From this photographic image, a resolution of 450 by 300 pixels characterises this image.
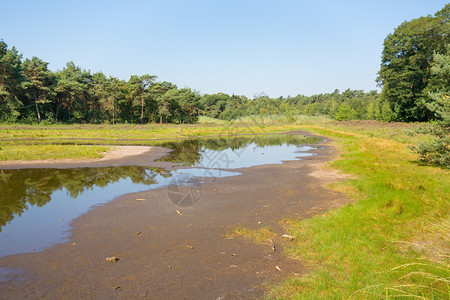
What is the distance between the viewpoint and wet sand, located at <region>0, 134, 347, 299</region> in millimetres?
5734

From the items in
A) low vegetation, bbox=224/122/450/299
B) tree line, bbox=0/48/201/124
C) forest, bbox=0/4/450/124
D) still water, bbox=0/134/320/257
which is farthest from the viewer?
tree line, bbox=0/48/201/124

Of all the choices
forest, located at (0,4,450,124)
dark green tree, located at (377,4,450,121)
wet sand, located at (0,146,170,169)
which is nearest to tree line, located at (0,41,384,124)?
forest, located at (0,4,450,124)

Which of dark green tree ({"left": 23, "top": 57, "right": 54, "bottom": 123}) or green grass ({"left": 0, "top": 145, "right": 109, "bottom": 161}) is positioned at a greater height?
dark green tree ({"left": 23, "top": 57, "right": 54, "bottom": 123})

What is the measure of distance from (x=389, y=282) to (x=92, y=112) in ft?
304

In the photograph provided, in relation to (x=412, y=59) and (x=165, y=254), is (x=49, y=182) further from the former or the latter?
(x=412, y=59)

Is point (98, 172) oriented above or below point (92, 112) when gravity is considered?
below

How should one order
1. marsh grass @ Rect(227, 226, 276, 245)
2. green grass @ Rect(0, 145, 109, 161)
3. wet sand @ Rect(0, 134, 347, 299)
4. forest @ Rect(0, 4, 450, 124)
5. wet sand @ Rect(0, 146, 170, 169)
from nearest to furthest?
1. wet sand @ Rect(0, 134, 347, 299)
2. marsh grass @ Rect(227, 226, 276, 245)
3. wet sand @ Rect(0, 146, 170, 169)
4. green grass @ Rect(0, 145, 109, 161)
5. forest @ Rect(0, 4, 450, 124)

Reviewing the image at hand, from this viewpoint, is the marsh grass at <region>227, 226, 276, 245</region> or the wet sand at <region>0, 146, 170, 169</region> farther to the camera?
the wet sand at <region>0, 146, 170, 169</region>

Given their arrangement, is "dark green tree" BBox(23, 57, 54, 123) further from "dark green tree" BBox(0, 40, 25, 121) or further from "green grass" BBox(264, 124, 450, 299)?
"green grass" BBox(264, 124, 450, 299)

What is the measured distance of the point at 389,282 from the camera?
5285 mm

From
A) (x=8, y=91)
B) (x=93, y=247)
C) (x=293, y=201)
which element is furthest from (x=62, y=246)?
(x=8, y=91)

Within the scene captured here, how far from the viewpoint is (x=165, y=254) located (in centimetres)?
728

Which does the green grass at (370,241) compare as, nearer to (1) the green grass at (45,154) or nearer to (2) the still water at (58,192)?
(2) the still water at (58,192)

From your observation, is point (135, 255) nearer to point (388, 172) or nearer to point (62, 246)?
point (62, 246)
